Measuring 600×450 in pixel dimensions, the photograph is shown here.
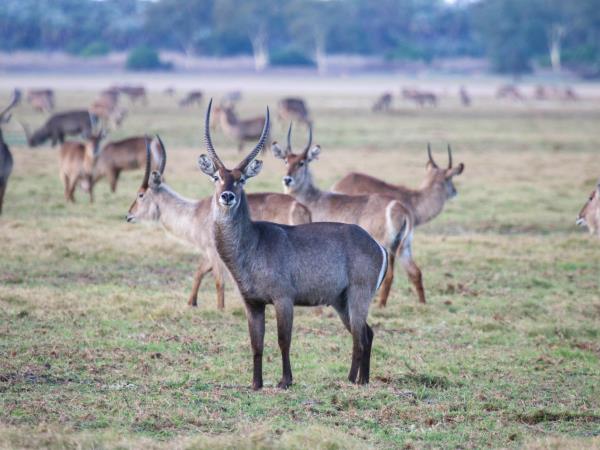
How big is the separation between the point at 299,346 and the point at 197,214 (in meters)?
1.88

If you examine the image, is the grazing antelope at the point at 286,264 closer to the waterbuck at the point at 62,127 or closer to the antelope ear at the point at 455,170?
the antelope ear at the point at 455,170

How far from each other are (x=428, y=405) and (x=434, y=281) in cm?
374

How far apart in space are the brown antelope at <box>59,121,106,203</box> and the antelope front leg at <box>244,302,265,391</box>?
827 centimetres

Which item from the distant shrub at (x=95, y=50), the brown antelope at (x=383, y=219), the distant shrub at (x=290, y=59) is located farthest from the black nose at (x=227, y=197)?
the distant shrub at (x=95, y=50)

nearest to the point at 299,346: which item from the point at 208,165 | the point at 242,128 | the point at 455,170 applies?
the point at 208,165

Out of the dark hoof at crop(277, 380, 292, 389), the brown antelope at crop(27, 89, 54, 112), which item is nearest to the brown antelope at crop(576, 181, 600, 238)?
the dark hoof at crop(277, 380, 292, 389)

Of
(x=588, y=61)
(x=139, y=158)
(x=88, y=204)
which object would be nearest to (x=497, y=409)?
(x=88, y=204)

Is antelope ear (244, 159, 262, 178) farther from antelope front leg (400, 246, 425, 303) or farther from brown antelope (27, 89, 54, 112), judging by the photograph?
brown antelope (27, 89, 54, 112)

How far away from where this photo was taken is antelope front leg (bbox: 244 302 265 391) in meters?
5.73

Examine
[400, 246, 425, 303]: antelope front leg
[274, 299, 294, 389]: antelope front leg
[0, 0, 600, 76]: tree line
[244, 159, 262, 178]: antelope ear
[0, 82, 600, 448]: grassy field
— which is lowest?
[0, 82, 600, 448]: grassy field

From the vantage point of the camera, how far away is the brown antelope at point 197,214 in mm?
8039

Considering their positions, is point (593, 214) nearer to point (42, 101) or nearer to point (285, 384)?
point (285, 384)

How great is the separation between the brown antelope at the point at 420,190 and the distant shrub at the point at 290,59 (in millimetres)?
63748

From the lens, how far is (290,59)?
73125 mm
